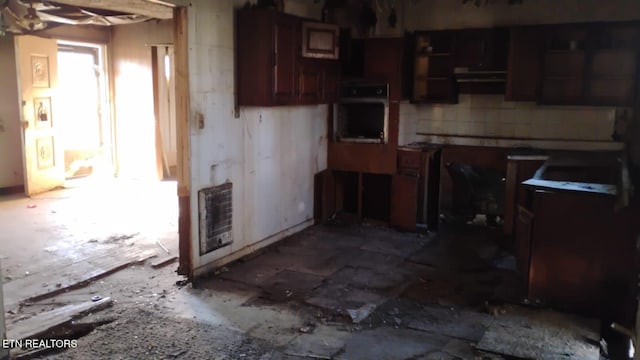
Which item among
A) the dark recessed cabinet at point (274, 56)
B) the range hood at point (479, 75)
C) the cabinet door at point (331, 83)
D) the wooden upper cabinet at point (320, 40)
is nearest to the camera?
the dark recessed cabinet at point (274, 56)

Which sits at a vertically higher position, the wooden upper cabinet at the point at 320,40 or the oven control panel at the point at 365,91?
the wooden upper cabinet at the point at 320,40

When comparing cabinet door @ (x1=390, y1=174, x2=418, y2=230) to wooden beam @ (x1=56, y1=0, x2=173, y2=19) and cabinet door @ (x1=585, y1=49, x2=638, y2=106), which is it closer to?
cabinet door @ (x1=585, y1=49, x2=638, y2=106)

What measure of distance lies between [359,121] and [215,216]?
246cm

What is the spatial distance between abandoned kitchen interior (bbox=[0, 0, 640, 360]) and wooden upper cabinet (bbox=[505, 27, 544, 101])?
0.06 ft

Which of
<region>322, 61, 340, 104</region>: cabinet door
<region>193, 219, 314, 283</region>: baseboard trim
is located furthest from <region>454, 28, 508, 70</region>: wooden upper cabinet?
<region>193, 219, 314, 283</region>: baseboard trim

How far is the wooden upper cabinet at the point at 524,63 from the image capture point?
520 centimetres

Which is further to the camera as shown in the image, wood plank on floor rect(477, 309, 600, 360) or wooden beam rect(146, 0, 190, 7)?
wooden beam rect(146, 0, 190, 7)

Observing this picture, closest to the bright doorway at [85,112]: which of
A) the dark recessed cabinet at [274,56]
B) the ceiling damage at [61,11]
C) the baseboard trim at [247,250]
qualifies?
the ceiling damage at [61,11]

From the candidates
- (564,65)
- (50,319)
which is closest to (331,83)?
(564,65)

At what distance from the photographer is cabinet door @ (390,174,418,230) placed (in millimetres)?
5730

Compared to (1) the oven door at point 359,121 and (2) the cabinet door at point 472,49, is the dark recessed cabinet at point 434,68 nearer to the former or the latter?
(2) the cabinet door at point 472,49

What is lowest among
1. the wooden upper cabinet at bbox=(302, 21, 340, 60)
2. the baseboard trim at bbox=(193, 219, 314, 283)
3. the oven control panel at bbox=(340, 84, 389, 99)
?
the baseboard trim at bbox=(193, 219, 314, 283)

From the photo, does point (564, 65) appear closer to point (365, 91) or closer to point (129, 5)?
point (365, 91)

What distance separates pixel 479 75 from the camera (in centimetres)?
561
